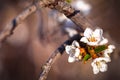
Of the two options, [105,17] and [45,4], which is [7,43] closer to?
[105,17]

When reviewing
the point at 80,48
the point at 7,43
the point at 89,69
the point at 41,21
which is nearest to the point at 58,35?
the point at 41,21

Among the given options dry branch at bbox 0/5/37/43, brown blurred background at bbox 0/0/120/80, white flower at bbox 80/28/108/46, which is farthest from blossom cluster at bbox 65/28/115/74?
brown blurred background at bbox 0/0/120/80

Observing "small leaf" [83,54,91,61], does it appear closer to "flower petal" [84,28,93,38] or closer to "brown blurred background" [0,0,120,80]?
"flower petal" [84,28,93,38]

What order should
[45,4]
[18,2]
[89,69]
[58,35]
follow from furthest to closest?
[18,2]
[89,69]
[58,35]
[45,4]

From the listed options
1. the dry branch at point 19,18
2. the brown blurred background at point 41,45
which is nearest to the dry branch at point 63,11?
the dry branch at point 19,18

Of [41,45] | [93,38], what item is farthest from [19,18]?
[41,45]
